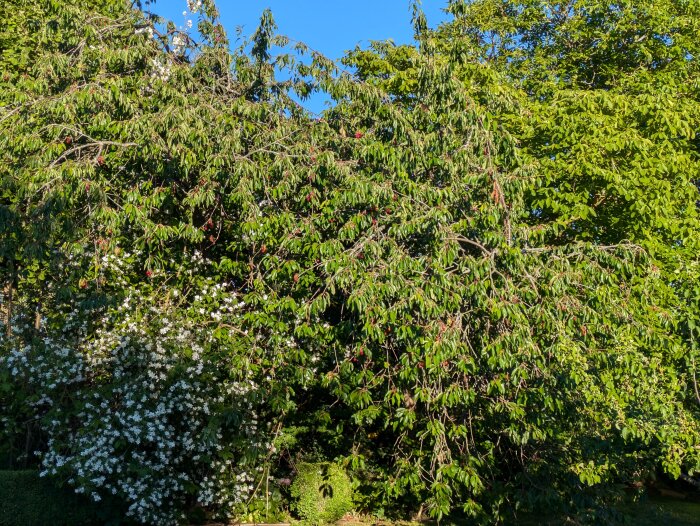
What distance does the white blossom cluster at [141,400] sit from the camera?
8625mm

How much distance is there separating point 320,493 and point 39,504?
3.63 meters

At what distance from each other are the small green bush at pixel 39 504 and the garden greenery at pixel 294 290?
2.05ft

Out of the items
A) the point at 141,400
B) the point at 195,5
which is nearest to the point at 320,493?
the point at 141,400

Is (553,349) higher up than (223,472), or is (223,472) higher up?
(553,349)

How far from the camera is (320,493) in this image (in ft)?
35.1

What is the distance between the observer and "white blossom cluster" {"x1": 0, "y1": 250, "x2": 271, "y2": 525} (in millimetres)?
8625

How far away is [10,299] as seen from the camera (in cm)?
974

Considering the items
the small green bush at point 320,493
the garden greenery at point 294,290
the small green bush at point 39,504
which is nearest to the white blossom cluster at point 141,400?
the garden greenery at point 294,290

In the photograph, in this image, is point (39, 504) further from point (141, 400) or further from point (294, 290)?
point (294, 290)

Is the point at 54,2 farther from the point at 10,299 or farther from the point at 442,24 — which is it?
the point at 442,24

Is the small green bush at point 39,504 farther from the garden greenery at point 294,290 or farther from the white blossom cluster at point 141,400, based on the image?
the garden greenery at point 294,290

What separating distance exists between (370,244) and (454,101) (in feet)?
6.70

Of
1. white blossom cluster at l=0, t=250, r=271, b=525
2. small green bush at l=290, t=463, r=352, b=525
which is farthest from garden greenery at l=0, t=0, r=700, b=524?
small green bush at l=290, t=463, r=352, b=525

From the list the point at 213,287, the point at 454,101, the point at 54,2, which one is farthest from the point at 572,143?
the point at 54,2
